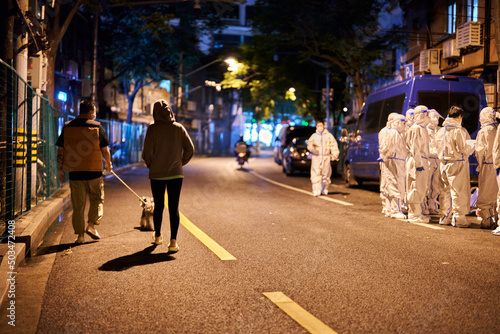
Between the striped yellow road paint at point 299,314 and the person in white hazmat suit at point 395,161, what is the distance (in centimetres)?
603

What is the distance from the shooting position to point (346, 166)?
60.5ft

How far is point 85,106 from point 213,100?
61.0 metres

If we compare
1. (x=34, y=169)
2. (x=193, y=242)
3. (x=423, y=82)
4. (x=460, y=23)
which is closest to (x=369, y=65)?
(x=460, y=23)

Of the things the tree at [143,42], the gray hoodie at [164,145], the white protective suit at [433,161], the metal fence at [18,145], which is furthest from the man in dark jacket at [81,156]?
the tree at [143,42]

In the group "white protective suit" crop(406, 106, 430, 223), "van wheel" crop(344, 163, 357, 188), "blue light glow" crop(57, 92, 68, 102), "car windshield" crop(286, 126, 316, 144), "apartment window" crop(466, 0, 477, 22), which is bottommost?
"van wheel" crop(344, 163, 357, 188)

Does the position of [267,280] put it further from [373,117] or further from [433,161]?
[373,117]

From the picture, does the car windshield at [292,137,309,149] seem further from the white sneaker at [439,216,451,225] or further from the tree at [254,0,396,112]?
the white sneaker at [439,216,451,225]

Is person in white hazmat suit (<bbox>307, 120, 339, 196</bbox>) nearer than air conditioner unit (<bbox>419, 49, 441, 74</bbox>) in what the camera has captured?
Yes

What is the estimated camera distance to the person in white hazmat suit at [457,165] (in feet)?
30.9

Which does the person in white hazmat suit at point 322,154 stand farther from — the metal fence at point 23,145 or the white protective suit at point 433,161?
the metal fence at point 23,145

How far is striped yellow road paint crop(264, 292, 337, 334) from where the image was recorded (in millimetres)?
4055

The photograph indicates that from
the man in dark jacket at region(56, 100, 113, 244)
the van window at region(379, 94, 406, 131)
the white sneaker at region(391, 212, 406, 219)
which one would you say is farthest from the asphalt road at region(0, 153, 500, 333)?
the van window at region(379, 94, 406, 131)

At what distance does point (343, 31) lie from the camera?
26.2 metres

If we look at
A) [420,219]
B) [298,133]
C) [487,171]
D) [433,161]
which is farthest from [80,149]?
[298,133]
